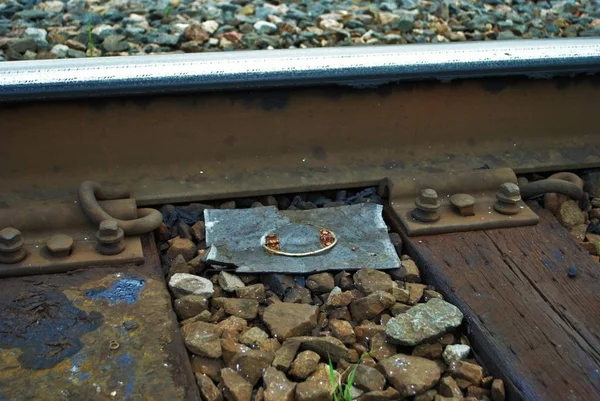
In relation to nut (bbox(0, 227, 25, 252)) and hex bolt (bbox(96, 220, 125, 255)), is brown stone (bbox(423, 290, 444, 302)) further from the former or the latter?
nut (bbox(0, 227, 25, 252))

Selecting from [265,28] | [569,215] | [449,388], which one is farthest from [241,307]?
[265,28]

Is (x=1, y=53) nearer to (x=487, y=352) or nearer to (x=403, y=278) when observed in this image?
(x=403, y=278)

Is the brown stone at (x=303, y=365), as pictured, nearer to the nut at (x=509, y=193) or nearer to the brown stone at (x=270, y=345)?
the brown stone at (x=270, y=345)

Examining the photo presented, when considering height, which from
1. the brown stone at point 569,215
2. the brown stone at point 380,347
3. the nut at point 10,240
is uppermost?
the nut at point 10,240

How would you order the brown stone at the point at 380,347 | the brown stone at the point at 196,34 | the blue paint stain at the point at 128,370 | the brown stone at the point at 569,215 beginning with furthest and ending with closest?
the brown stone at the point at 196,34
the brown stone at the point at 569,215
the brown stone at the point at 380,347
the blue paint stain at the point at 128,370

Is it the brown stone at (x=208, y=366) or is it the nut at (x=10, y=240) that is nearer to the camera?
the brown stone at (x=208, y=366)

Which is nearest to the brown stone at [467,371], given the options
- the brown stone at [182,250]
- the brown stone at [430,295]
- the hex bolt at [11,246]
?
the brown stone at [430,295]

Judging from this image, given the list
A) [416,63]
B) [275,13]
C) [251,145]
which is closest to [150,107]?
[251,145]

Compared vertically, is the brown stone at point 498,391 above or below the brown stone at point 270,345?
below
